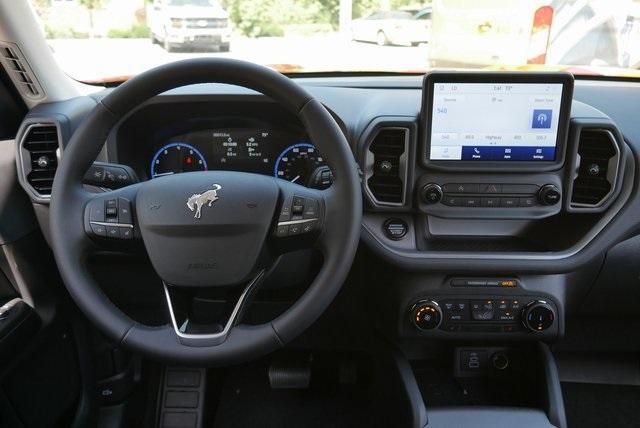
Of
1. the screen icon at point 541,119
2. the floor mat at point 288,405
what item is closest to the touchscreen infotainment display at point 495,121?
the screen icon at point 541,119

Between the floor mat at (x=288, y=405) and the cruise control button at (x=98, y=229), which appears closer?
the cruise control button at (x=98, y=229)

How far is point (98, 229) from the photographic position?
1.29 m

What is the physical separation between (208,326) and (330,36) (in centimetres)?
147

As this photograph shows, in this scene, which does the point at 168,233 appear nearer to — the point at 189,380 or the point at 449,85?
the point at 449,85

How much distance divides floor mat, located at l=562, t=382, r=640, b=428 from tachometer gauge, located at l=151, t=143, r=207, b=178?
158 cm

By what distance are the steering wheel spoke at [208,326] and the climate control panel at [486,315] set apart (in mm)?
682

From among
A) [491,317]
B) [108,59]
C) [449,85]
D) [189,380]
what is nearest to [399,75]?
[449,85]

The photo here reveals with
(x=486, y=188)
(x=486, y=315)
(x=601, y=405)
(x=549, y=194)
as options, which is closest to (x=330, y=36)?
(x=486, y=188)

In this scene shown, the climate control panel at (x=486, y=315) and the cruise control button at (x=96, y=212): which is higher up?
the cruise control button at (x=96, y=212)

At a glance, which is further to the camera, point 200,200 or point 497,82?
point 497,82

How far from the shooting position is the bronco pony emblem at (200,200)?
1.28 meters

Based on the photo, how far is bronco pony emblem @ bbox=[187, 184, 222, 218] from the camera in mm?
1284

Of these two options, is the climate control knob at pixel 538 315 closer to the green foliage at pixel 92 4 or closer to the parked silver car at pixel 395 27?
the parked silver car at pixel 395 27

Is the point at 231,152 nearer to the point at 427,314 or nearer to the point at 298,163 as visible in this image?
the point at 298,163
